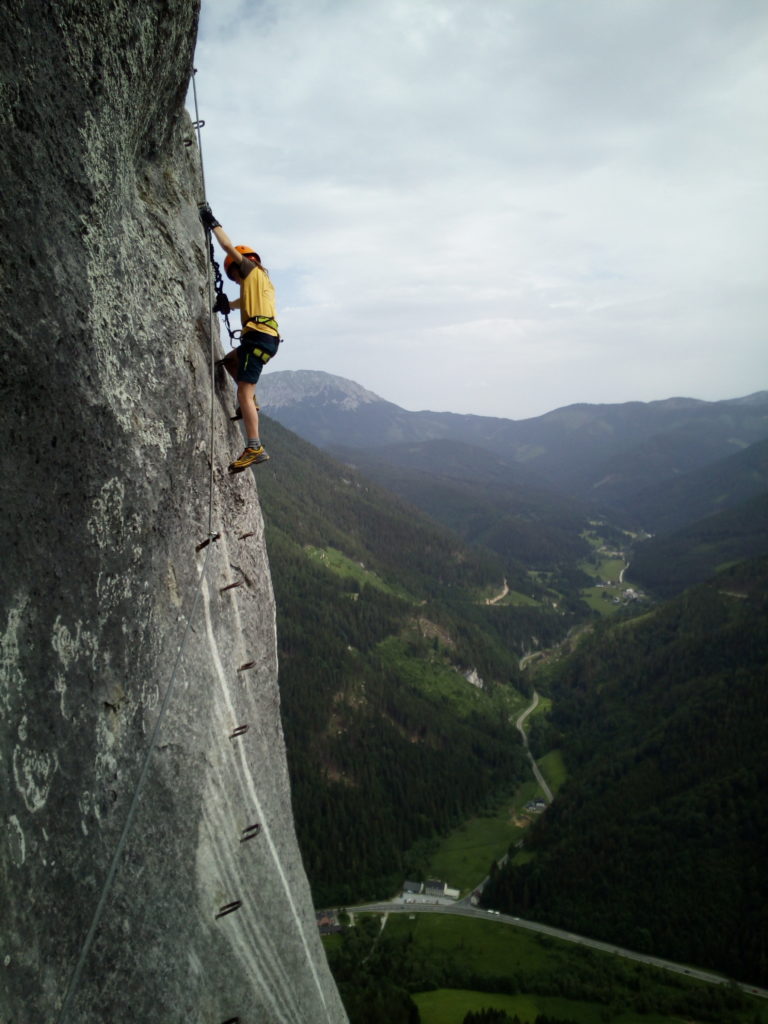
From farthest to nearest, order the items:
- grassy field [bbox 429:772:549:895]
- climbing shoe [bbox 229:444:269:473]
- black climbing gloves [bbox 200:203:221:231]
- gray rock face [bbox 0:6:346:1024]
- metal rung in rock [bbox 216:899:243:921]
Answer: grassy field [bbox 429:772:549:895] < black climbing gloves [bbox 200:203:221:231] < climbing shoe [bbox 229:444:269:473] < metal rung in rock [bbox 216:899:243:921] < gray rock face [bbox 0:6:346:1024]

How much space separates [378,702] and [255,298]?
112015 millimetres

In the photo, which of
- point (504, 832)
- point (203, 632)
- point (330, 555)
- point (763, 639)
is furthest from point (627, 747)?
point (203, 632)

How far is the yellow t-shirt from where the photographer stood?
9.15 meters

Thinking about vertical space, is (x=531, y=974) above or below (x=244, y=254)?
below

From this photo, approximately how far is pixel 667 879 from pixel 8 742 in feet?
302

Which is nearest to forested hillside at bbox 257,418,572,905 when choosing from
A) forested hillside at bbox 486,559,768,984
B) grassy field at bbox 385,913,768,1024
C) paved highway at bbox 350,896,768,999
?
paved highway at bbox 350,896,768,999

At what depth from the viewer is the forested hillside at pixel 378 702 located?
84.3 metres

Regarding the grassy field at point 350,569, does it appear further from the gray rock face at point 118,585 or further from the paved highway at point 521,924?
the gray rock face at point 118,585

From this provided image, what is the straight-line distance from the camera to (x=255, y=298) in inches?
363

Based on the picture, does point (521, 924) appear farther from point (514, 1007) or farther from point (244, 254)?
point (244, 254)

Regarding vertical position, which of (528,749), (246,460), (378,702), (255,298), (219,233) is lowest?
(528,749)

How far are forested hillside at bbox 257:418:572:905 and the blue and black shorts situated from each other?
83756 mm

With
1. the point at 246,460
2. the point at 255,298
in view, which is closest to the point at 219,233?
the point at 255,298

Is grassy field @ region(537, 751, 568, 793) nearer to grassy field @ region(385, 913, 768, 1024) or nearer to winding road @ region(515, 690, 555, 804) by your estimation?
winding road @ region(515, 690, 555, 804)
